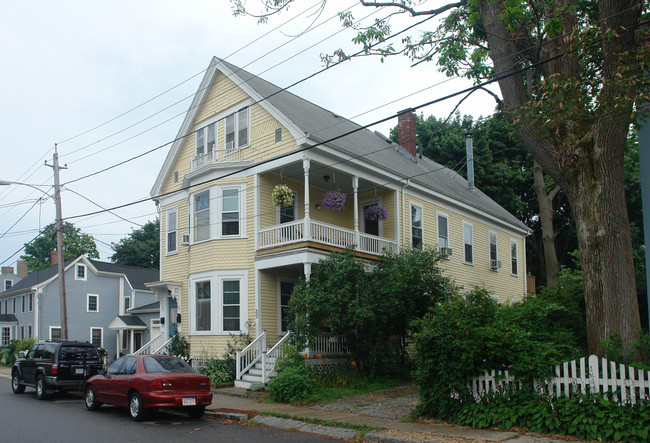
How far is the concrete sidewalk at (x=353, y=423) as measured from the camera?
9.13 metres

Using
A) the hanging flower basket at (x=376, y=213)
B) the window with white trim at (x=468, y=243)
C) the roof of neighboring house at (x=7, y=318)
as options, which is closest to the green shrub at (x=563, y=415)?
the hanging flower basket at (x=376, y=213)

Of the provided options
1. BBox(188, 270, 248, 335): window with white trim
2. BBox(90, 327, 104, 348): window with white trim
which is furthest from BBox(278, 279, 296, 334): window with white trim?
BBox(90, 327, 104, 348): window with white trim

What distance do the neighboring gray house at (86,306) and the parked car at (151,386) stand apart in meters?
21.9

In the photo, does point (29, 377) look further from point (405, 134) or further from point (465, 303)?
point (405, 134)

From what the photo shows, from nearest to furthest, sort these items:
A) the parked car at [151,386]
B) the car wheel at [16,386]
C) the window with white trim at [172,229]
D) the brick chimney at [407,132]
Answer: the parked car at [151,386] < the car wheel at [16,386] < the window with white trim at [172,229] < the brick chimney at [407,132]

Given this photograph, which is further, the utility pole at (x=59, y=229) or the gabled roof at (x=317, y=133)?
the utility pole at (x=59, y=229)

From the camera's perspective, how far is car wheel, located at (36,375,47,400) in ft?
52.2

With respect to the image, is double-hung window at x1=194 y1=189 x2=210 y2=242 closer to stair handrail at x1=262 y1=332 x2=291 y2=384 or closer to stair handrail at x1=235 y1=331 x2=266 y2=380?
stair handrail at x1=235 y1=331 x2=266 y2=380

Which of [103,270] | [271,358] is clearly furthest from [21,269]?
[271,358]

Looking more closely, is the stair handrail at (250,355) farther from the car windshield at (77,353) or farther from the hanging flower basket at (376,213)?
the hanging flower basket at (376,213)

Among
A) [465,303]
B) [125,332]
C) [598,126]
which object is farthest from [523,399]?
[125,332]

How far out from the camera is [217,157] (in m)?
20.3

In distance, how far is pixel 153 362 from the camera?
12.4 meters

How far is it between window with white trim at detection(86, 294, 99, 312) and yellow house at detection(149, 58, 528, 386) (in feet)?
59.0
